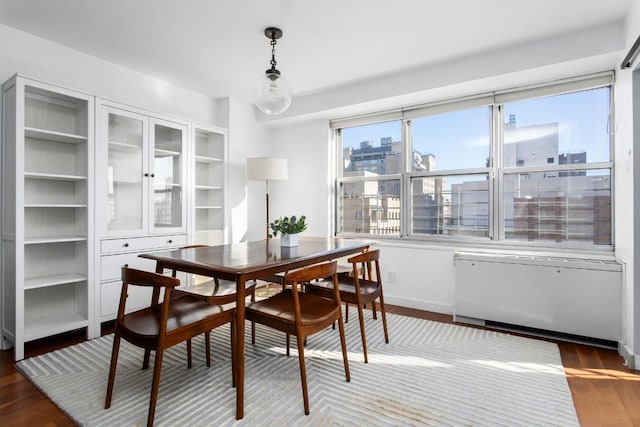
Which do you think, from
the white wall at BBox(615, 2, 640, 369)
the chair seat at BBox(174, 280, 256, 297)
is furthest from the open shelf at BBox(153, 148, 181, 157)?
the white wall at BBox(615, 2, 640, 369)

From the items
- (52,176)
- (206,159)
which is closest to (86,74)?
(52,176)

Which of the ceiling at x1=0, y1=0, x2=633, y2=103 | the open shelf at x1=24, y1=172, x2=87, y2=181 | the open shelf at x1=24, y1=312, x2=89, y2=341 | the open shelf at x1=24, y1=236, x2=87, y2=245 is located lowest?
the open shelf at x1=24, y1=312, x2=89, y2=341

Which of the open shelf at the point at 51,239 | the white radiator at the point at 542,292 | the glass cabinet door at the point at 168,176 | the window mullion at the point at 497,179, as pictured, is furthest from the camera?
the window mullion at the point at 497,179

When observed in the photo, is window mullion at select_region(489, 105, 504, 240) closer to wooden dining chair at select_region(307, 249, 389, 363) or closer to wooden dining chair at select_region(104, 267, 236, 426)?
wooden dining chair at select_region(307, 249, 389, 363)

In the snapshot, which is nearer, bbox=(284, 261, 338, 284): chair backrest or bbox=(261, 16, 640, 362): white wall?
bbox=(284, 261, 338, 284): chair backrest

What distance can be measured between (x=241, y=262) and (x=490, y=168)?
2728 mm

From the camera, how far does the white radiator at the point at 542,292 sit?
8.59 ft

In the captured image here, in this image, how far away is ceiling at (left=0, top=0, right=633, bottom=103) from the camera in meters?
2.32

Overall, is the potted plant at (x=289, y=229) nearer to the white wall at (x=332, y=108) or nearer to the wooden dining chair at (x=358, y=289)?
the wooden dining chair at (x=358, y=289)

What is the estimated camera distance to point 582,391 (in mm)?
2014

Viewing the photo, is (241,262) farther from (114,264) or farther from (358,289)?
(114,264)

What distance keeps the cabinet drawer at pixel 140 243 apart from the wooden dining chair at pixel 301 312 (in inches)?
63.8

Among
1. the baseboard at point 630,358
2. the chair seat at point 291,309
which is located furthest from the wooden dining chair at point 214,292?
the baseboard at point 630,358

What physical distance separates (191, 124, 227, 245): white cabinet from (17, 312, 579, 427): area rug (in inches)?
57.3
